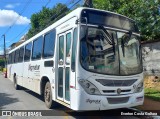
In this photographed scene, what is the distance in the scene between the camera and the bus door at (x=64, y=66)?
28.0ft

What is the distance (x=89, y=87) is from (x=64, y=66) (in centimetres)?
148

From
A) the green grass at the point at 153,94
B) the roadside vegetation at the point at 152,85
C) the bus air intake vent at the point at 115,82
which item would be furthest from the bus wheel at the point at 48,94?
the roadside vegetation at the point at 152,85

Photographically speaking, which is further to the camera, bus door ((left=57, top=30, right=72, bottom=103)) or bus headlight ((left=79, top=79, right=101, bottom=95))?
bus door ((left=57, top=30, right=72, bottom=103))

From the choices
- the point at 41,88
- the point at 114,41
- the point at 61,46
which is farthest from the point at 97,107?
the point at 41,88

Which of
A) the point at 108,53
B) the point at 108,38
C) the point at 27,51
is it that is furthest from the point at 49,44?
the point at 27,51

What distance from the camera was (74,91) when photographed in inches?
307

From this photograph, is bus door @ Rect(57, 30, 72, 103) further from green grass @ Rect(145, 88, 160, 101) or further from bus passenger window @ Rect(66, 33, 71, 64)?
green grass @ Rect(145, 88, 160, 101)

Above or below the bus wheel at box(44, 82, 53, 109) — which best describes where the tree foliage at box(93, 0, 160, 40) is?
above

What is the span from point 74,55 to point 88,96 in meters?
1.23

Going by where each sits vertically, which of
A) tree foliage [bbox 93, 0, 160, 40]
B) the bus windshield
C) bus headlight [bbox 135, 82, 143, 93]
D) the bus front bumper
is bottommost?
the bus front bumper

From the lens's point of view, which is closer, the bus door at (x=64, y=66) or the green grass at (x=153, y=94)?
the bus door at (x=64, y=66)

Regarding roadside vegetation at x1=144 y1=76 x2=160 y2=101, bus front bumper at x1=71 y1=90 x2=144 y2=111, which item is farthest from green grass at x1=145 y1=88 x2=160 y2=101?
bus front bumper at x1=71 y1=90 x2=144 y2=111

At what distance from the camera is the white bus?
7719 mm

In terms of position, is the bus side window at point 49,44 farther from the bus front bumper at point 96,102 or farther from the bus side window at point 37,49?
the bus front bumper at point 96,102
